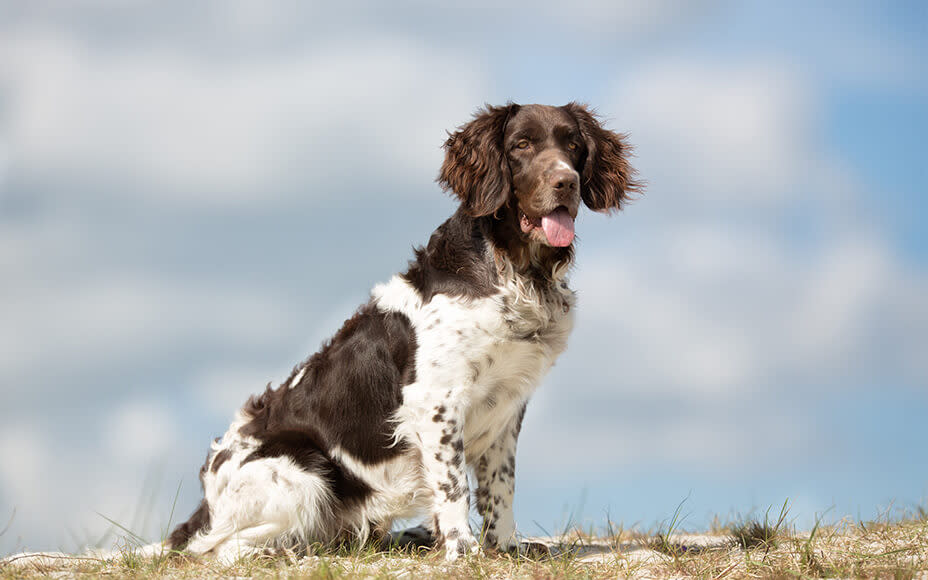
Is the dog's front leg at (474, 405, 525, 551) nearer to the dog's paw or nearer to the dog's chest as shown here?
the dog's chest

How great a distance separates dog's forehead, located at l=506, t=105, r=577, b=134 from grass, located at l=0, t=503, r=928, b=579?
2431 mm

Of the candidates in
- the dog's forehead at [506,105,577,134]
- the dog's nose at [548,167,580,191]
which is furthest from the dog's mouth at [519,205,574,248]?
the dog's forehead at [506,105,577,134]

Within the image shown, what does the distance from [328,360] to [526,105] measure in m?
1.96

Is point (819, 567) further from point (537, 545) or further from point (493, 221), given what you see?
point (493, 221)

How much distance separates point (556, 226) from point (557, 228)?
1 cm

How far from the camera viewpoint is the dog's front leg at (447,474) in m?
5.01

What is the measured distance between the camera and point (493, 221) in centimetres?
529

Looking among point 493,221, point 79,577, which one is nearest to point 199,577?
point 79,577

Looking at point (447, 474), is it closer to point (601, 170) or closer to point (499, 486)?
point (499, 486)

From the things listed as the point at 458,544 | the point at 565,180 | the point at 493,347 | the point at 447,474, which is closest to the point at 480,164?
the point at 565,180

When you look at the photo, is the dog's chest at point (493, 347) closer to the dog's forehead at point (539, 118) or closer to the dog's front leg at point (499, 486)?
the dog's front leg at point (499, 486)

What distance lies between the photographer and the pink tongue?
16.6ft

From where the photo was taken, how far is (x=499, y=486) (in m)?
5.60

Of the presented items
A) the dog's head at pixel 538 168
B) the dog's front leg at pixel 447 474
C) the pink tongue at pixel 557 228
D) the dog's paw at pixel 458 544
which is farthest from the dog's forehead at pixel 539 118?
the dog's paw at pixel 458 544
